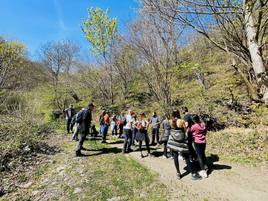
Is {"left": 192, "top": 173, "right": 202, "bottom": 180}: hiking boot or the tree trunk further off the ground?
the tree trunk

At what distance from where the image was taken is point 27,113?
1505 centimetres

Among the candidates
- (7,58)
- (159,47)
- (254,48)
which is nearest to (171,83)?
(159,47)

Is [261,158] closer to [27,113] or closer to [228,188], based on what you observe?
[228,188]

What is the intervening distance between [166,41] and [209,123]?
201 inches

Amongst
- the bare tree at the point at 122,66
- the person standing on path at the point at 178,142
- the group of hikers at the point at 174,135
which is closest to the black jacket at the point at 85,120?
the group of hikers at the point at 174,135

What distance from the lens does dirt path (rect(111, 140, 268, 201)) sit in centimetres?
594

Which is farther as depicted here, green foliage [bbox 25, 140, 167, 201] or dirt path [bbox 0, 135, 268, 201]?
green foliage [bbox 25, 140, 167, 201]

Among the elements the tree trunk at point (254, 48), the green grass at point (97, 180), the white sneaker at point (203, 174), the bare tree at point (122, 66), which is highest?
the bare tree at point (122, 66)

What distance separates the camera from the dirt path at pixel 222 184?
19.5 feet

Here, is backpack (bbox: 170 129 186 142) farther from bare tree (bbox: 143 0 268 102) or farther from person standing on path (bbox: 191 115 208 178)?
bare tree (bbox: 143 0 268 102)

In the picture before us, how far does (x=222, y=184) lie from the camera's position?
659cm

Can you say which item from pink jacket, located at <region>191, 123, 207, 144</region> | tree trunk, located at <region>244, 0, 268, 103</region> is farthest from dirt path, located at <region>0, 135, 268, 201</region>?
tree trunk, located at <region>244, 0, 268, 103</region>

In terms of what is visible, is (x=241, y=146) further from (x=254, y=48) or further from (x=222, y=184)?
(x=254, y=48)

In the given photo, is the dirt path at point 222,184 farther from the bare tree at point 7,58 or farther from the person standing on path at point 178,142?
the bare tree at point 7,58
